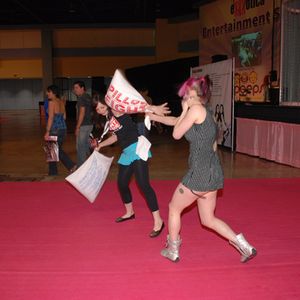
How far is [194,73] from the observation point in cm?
1156

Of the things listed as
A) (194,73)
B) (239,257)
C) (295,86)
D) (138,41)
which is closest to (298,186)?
(239,257)

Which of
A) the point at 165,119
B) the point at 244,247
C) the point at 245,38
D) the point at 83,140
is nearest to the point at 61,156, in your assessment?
the point at 83,140

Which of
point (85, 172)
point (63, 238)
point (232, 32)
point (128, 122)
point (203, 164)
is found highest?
point (232, 32)

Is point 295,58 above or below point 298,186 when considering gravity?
above

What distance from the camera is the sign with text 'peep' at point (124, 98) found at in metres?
3.16

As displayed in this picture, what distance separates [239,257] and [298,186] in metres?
2.75

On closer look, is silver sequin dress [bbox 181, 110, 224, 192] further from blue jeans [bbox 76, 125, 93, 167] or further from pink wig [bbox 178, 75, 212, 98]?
blue jeans [bbox 76, 125, 93, 167]

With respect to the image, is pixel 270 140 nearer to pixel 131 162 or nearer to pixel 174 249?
pixel 131 162

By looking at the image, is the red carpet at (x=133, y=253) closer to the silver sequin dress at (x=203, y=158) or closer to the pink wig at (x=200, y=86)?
the silver sequin dress at (x=203, y=158)

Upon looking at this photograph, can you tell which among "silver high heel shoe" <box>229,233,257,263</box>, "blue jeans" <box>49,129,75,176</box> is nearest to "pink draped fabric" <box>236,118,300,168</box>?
"blue jeans" <box>49,129,75,176</box>

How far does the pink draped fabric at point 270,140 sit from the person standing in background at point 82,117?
3.55 meters

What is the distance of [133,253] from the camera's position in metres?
3.19

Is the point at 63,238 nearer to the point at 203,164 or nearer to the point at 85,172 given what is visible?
the point at 85,172

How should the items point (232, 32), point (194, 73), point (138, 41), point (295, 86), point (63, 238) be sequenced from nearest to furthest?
point (63, 238)
point (295, 86)
point (194, 73)
point (232, 32)
point (138, 41)
